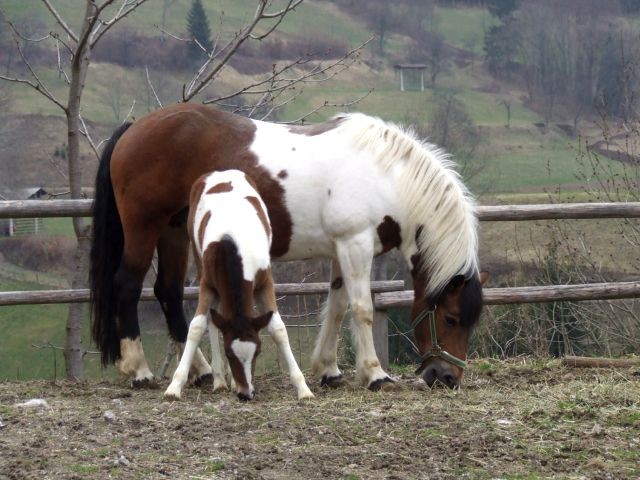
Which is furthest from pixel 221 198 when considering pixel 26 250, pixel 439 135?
pixel 439 135

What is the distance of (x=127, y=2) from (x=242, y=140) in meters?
2.74

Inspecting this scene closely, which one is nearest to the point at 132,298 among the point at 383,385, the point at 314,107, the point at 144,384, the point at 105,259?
the point at 105,259

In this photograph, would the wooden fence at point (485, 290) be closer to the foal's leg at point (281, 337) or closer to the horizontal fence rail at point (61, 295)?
the horizontal fence rail at point (61, 295)

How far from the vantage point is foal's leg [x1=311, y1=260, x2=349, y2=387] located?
6.37m

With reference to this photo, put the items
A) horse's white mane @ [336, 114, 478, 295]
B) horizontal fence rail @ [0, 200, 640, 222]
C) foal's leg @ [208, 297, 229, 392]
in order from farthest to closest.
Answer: horizontal fence rail @ [0, 200, 640, 222]
horse's white mane @ [336, 114, 478, 295]
foal's leg @ [208, 297, 229, 392]

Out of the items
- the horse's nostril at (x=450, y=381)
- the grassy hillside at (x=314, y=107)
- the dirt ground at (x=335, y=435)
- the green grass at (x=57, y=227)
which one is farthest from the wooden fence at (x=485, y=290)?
the green grass at (x=57, y=227)

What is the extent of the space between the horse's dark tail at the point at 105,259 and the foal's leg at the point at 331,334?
136 cm

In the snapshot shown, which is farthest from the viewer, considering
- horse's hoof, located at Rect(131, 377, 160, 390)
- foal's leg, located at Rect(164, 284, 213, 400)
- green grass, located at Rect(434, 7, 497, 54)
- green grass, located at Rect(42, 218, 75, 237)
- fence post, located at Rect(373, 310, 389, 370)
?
green grass, located at Rect(434, 7, 497, 54)

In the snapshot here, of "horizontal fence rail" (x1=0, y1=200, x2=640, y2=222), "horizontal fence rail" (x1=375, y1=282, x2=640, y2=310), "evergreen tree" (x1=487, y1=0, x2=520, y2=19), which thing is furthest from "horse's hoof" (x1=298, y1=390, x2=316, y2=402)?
"evergreen tree" (x1=487, y1=0, x2=520, y2=19)

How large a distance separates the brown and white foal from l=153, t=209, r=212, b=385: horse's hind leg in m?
0.62

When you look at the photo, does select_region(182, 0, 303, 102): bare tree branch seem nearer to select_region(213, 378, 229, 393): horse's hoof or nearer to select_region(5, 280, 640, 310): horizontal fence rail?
select_region(5, 280, 640, 310): horizontal fence rail

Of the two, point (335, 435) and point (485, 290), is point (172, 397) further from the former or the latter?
point (485, 290)

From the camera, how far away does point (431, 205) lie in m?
5.98

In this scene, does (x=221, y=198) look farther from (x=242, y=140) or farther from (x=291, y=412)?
(x=291, y=412)
